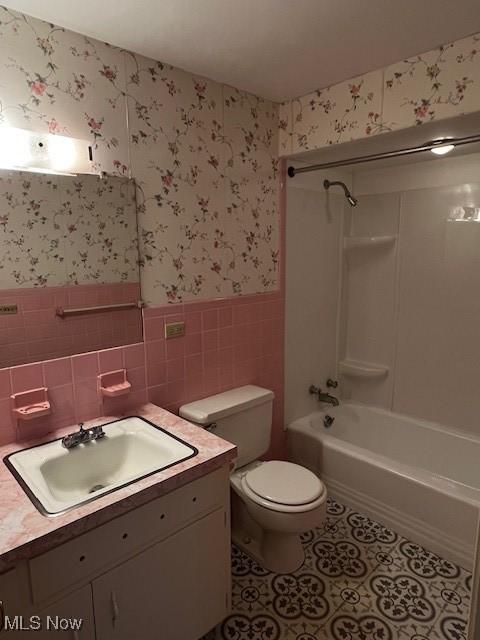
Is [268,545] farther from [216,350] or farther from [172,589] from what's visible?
[216,350]

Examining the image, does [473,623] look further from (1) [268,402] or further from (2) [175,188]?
(2) [175,188]

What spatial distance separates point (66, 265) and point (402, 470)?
193 cm

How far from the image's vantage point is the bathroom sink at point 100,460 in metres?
1.28

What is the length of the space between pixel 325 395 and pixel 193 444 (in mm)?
1536

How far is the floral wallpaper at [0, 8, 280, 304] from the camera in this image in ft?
4.65

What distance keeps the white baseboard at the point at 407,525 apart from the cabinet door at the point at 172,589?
3.44ft

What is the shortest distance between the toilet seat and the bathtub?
1.70ft

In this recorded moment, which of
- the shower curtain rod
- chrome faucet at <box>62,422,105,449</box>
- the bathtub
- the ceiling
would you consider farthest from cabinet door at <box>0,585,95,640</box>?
the shower curtain rod

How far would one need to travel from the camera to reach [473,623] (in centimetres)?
98

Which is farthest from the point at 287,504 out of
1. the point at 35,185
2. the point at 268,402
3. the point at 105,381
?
the point at 35,185

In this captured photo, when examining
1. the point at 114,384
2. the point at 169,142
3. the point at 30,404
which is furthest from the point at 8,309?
the point at 169,142

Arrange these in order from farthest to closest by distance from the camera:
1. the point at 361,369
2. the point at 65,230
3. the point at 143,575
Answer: the point at 361,369, the point at 65,230, the point at 143,575

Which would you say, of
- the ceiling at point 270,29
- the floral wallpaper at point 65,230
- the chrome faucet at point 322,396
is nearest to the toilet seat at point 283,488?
the chrome faucet at point 322,396

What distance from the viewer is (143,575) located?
4.11 feet
